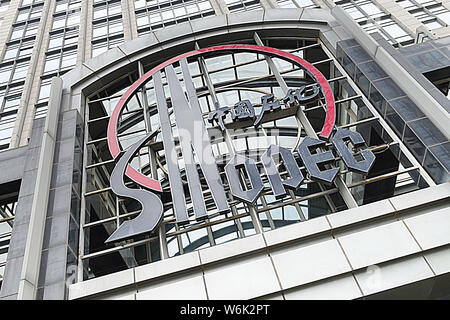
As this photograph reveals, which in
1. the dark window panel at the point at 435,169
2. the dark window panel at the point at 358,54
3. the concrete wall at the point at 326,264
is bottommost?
the concrete wall at the point at 326,264

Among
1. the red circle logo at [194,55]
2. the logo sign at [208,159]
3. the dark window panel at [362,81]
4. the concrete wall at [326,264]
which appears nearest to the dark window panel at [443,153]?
the concrete wall at [326,264]

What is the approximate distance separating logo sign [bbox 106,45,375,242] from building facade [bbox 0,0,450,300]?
6 centimetres

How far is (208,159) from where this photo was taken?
14625mm

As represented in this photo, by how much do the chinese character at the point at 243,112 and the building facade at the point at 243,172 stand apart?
0.05m

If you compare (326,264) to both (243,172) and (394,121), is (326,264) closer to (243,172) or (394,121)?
(243,172)

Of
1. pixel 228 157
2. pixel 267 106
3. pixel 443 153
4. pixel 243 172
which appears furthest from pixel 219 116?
pixel 443 153

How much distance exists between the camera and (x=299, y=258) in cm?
1150

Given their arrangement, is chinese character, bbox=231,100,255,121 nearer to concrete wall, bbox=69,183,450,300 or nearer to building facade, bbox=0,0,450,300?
building facade, bbox=0,0,450,300

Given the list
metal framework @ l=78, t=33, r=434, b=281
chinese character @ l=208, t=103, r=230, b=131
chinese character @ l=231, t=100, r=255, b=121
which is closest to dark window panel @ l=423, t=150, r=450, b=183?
metal framework @ l=78, t=33, r=434, b=281

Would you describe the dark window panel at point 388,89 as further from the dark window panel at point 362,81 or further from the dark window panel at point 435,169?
the dark window panel at point 435,169

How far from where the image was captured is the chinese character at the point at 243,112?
1628cm

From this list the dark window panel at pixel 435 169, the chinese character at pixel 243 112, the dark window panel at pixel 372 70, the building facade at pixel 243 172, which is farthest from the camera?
the dark window panel at pixel 372 70

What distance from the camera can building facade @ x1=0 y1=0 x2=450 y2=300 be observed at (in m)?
11.5
